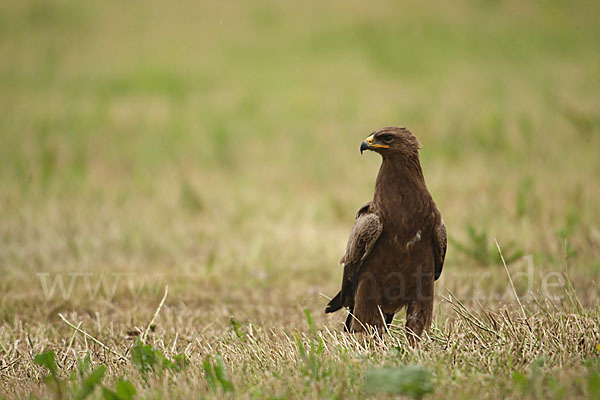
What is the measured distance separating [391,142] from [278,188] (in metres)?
6.04

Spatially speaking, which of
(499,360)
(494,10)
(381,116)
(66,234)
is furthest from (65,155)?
(494,10)

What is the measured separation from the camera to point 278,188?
9.58 metres

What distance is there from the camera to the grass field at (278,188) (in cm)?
318

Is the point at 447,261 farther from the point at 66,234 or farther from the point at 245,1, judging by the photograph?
the point at 245,1

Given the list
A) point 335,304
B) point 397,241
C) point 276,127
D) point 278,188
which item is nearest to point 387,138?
point 397,241

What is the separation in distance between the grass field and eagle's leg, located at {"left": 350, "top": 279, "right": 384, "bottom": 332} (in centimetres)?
15

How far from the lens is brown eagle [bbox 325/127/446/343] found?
3588mm

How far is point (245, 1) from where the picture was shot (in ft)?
57.0

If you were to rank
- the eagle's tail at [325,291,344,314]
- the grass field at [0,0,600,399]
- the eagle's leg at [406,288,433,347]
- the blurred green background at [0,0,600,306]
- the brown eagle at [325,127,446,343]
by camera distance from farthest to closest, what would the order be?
the blurred green background at [0,0,600,306]
the eagle's tail at [325,291,344,314]
the eagle's leg at [406,288,433,347]
the brown eagle at [325,127,446,343]
the grass field at [0,0,600,399]

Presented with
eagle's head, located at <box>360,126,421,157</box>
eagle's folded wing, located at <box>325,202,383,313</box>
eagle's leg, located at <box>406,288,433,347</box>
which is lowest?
eagle's leg, located at <box>406,288,433,347</box>

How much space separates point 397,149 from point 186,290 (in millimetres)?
2681

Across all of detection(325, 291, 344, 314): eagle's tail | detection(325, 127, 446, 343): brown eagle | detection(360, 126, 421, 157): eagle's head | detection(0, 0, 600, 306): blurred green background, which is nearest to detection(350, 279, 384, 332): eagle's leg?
detection(325, 127, 446, 343): brown eagle

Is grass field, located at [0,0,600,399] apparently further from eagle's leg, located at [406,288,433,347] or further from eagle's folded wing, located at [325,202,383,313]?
eagle's folded wing, located at [325,202,383,313]

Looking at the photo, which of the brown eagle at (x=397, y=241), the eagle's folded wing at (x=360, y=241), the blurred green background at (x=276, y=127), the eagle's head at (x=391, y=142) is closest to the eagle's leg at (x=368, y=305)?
the brown eagle at (x=397, y=241)
